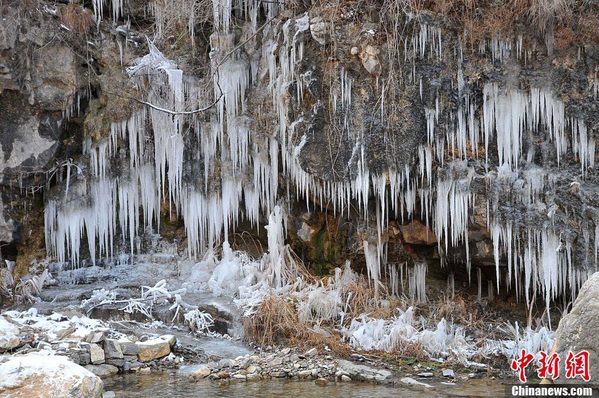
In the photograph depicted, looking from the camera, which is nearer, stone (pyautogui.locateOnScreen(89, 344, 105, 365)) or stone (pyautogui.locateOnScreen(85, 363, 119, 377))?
stone (pyautogui.locateOnScreen(85, 363, 119, 377))

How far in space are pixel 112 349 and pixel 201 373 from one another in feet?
4.44

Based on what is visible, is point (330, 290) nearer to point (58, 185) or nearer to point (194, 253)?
point (194, 253)

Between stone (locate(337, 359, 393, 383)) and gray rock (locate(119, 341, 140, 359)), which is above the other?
gray rock (locate(119, 341, 140, 359))

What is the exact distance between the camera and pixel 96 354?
9367 millimetres

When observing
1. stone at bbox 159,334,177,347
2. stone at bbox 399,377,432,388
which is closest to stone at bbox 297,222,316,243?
stone at bbox 159,334,177,347

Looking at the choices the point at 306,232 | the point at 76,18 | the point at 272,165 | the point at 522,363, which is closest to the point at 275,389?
the point at 522,363

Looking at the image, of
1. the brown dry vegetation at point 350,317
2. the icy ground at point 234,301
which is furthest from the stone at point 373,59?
the brown dry vegetation at point 350,317

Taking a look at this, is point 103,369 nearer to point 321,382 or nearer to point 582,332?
point 321,382

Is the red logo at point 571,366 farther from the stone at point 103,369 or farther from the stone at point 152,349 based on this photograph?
the stone at point 103,369

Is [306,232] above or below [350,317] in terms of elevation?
above

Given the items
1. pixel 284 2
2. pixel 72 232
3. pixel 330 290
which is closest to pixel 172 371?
pixel 330 290

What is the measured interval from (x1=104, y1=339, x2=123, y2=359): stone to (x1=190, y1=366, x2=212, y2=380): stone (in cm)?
111

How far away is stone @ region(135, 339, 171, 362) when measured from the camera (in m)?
9.70

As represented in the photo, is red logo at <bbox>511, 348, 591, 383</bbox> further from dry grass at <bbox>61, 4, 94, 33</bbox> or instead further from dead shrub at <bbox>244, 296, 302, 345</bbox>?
dry grass at <bbox>61, 4, 94, 33</bbox>
